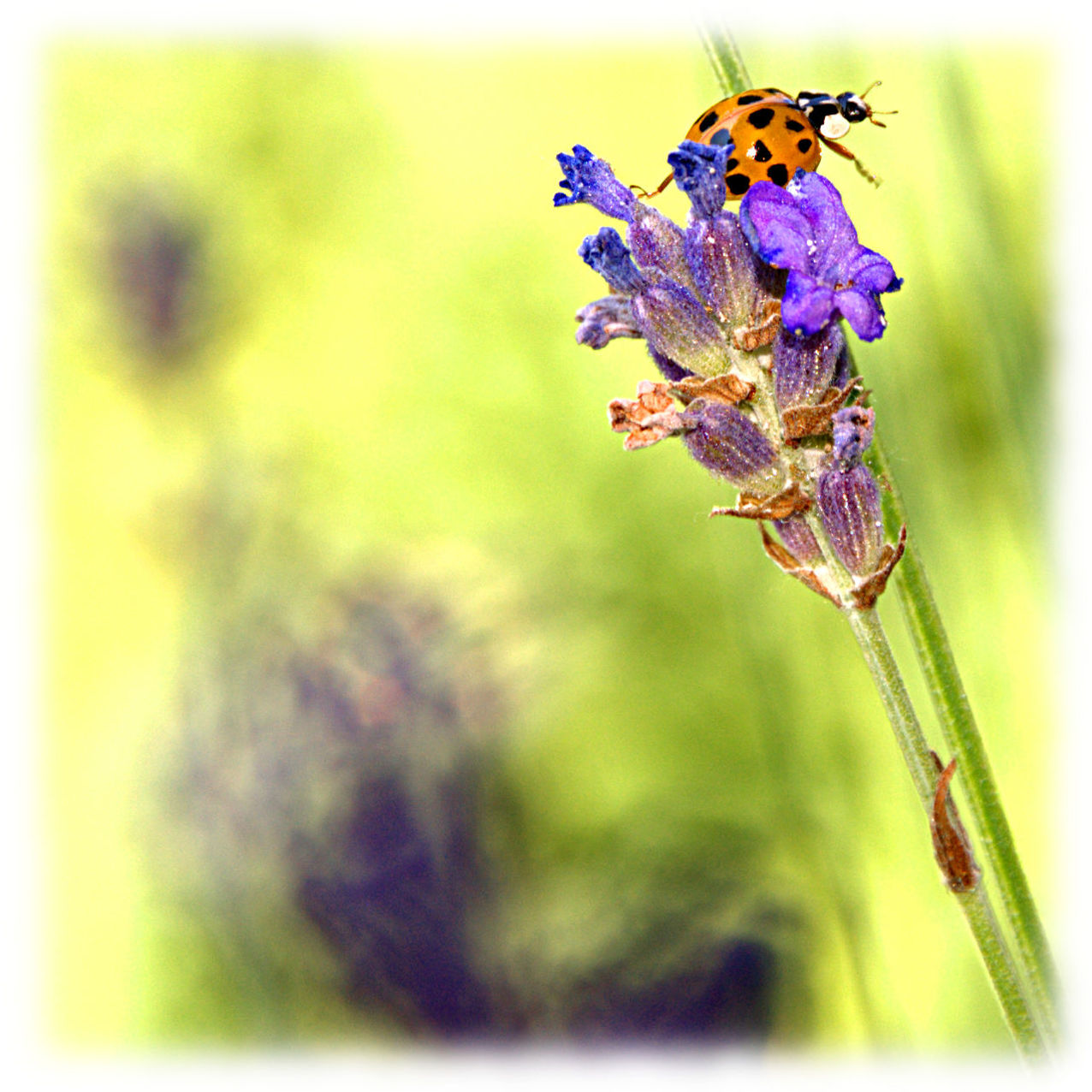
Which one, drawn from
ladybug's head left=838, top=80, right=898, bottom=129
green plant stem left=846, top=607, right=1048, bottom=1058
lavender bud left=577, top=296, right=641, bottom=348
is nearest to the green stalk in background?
green plant stem left=846, top=607, right=1048, bottom=1058

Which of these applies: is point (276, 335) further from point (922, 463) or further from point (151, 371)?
point (922, 463)

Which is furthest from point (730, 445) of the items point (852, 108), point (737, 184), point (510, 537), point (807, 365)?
point (510, 537)

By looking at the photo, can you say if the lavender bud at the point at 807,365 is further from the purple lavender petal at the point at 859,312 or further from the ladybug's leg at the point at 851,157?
the ladybug's leg at the point at 851,157

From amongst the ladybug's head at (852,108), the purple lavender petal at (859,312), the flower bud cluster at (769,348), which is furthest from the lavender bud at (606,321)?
the ladybug's head at (852,108)

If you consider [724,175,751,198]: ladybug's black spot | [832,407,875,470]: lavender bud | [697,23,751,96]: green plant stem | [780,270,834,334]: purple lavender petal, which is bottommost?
[832,407,875,470]: lavender bud

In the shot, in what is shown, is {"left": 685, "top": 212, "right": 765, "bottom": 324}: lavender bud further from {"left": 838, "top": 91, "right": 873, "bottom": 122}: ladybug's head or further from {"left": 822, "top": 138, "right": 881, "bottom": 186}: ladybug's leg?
{"left": 838, "top": 91, "right": 873, "bottom": 122}: ladybug's head

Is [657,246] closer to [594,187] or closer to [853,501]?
[594,187]

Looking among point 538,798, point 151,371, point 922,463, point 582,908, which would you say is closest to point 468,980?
point 582,908
